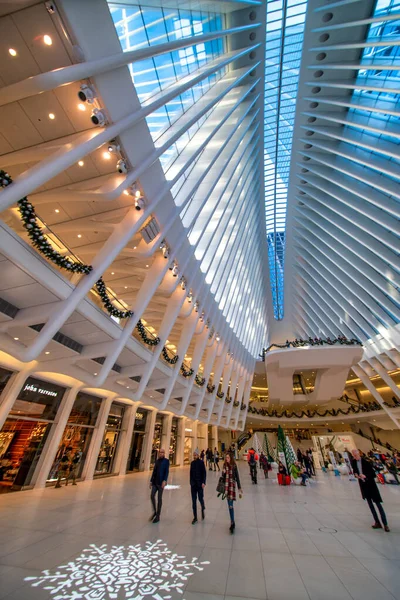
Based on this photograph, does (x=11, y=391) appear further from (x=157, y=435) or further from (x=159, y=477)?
(x=157, y=435)

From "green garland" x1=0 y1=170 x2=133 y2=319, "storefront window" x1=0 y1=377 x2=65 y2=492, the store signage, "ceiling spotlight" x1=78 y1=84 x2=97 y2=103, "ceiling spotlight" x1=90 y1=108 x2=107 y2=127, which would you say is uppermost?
"ceiling spotlight" x1=78 y1=84 x2=97 y2=103

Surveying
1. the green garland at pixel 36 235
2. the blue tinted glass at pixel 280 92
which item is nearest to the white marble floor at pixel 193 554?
the green garland at pixel 36 235

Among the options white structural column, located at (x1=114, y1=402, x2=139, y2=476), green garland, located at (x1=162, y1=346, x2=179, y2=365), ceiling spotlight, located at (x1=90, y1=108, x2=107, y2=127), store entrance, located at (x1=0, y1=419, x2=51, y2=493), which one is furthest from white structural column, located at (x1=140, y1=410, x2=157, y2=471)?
ceiling spotlight, located at (x1=90, y1=108, x2=107, y2=127)

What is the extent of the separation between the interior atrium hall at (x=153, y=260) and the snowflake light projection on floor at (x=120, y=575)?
0.13 feet

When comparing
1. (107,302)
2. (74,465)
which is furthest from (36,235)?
(74,465)

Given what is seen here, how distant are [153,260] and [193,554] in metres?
10.5

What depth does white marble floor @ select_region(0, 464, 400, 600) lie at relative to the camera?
304cm

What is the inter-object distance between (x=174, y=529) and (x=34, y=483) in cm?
787

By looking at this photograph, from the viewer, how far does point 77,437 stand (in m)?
12.3

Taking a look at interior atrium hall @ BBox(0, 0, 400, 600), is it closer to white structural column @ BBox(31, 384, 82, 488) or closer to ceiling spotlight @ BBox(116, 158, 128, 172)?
white structural column @ BBox(31, 384, 82, 488)

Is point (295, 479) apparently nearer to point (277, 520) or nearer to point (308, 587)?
point (277, 520)

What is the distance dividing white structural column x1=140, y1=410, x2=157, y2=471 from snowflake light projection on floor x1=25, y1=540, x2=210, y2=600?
15.1 metres

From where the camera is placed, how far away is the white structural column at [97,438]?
41.4ft

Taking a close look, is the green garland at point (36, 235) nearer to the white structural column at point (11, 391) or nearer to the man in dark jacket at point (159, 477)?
the white structural column at point (11, 391)
